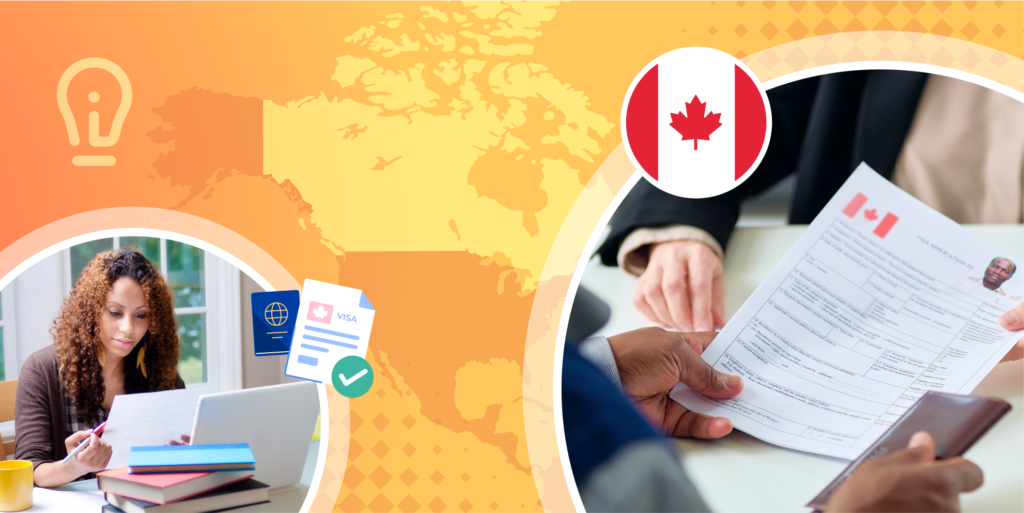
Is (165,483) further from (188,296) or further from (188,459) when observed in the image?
(188,296)

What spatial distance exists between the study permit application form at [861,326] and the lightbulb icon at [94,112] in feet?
2.80

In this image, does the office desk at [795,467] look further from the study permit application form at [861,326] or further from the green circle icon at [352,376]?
the green circle icon at [352,376]

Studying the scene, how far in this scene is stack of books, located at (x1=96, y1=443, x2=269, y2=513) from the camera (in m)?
0.89

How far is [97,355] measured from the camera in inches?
60.7

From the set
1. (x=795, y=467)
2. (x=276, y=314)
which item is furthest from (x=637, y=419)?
(x=276, y=314)

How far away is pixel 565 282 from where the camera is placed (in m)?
0.90

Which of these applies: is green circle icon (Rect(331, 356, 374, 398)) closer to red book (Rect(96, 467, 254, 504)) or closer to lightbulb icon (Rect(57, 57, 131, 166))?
A: red book (Rect(96, 467, 254, 504))

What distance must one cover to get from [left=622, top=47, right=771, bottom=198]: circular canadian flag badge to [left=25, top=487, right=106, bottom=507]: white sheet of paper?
3.41ft

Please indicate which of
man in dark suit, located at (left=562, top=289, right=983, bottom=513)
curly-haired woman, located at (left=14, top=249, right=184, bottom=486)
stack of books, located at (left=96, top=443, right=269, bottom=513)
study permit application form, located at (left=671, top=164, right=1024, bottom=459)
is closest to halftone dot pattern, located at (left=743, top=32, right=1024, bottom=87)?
study permit application form, located at (left=671, top=164, right=1024, bottom=459)

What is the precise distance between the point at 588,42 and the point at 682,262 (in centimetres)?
38

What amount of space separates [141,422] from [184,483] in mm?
502

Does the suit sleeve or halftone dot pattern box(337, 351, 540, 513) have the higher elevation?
the suit sleeve

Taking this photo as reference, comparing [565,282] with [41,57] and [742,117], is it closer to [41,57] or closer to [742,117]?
[742,117]

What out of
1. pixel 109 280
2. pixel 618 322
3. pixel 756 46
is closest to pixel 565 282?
pixel 618 322
